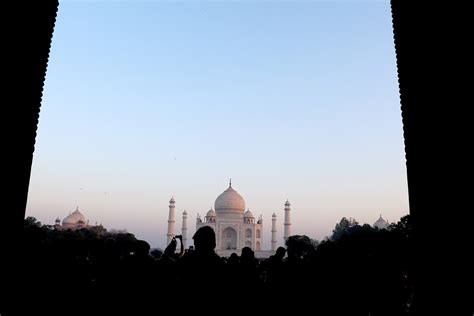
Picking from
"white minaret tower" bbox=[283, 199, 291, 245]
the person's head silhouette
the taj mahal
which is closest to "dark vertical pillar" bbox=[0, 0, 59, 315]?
the person's head silhouette

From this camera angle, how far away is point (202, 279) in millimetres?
3832

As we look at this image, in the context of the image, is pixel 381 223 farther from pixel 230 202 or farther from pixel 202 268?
pixel 202 268

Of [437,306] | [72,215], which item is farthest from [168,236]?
[437,306]

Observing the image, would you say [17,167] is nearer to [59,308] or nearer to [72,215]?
[59,308]

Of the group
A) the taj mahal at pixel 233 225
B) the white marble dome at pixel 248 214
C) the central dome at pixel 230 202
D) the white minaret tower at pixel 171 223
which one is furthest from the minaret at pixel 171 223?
the white marble dome at pixel 248 214

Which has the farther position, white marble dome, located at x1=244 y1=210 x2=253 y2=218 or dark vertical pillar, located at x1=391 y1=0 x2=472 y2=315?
white marble dome, located at x1=244 y1=210 x2=253 y2=218

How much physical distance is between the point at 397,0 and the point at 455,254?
333 cm

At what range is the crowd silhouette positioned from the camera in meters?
3.89

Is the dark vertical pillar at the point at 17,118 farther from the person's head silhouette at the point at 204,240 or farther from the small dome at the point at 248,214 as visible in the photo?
the small dome at the point at 248,214

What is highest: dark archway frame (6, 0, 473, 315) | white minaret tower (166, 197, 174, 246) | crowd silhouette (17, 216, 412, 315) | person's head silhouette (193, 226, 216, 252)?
white minaret tower (166, 197, 174, 246)

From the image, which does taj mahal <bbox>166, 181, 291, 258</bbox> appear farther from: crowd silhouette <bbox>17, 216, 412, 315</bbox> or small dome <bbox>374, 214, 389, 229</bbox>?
crowd silhouette <bbox>17, 216, 412, 315</bbox>

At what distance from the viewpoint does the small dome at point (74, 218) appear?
63.4 metres

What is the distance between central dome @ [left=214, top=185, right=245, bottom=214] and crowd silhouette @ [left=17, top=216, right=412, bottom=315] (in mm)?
48517

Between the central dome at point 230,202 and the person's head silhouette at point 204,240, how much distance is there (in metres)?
52.7
